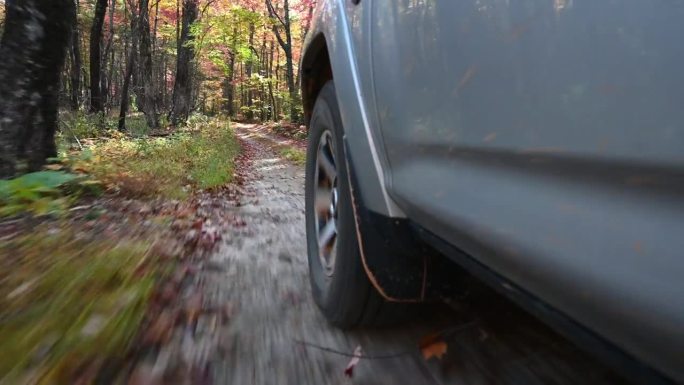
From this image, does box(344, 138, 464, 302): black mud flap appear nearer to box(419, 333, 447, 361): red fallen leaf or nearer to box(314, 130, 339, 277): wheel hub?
box(419, 333, 447, 361): red fallen leaf

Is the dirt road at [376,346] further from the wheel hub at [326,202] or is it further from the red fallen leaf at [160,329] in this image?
the wheel hub at [326,202]

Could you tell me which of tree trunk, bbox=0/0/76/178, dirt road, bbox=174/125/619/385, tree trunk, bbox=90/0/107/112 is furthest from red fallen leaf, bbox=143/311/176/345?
tree trunk, bbox=90/0/107/112

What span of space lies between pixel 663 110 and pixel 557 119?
18 cm

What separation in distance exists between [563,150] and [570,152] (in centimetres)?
1

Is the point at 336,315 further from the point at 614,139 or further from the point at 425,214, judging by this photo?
the point at 614,139

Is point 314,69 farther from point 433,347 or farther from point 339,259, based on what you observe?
point 433,347

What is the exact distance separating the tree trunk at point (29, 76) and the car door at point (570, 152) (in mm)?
4733

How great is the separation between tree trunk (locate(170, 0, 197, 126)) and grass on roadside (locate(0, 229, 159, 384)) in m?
16.0

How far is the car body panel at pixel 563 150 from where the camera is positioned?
0.62m

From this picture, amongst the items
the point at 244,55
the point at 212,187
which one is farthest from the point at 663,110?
the point at 244,55

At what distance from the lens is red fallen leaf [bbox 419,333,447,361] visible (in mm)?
1882

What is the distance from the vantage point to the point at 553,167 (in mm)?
806

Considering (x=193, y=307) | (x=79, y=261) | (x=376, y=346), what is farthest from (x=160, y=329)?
(x=376, y=346)

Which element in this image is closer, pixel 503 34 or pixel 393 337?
pixel 503 34
